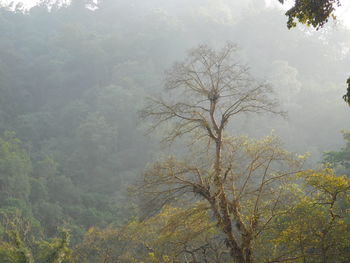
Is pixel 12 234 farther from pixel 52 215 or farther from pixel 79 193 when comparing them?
pixel 79 193

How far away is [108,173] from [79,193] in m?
4.36

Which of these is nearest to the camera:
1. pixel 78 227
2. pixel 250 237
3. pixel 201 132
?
pixel 250 237

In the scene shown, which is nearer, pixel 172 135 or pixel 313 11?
pixel 313 11

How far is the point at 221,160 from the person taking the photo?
817 centimetres

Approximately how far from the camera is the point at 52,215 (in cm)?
2933

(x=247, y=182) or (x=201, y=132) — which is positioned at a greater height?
(x=201, y=132)

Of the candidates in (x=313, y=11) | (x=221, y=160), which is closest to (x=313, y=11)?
(x=313, y=11)

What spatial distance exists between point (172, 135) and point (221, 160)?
1125mm

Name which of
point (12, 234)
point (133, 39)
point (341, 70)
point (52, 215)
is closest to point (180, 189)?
point (12, 234)

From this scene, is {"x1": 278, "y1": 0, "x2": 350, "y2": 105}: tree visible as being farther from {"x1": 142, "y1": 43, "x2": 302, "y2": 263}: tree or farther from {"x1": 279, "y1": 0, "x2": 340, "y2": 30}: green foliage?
{"x1": 142, "y1": 43, "x2": 302, "y2": 263}: tree

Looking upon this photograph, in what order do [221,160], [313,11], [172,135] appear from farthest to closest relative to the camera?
1. [172,135]
2. [221,160]
3. [313,11]

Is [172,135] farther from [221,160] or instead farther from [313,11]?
[313,11]

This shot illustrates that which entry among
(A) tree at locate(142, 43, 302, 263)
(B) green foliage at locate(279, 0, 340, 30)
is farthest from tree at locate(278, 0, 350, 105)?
(A) tree at locate(142, 43, 302, 263)

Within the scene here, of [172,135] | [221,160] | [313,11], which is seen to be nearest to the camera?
[313,11]
